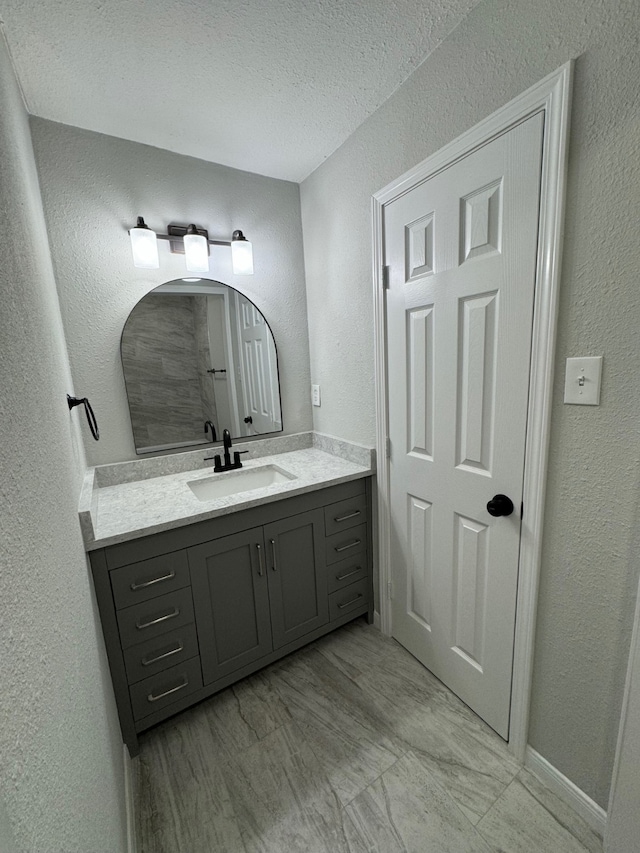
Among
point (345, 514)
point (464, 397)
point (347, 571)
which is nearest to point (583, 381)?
point (464, 397)

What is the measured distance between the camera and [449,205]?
123cm

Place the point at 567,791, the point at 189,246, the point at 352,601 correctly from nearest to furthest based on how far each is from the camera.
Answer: the point at 567,791 → the point at 189,246 → the point at 352,601

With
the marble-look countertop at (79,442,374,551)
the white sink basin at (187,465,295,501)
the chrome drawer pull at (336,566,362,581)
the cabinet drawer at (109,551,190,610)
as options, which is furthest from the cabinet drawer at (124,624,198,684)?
the chrome drawer pull at (336,566,362,581)

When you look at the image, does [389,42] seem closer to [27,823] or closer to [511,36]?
[511,36]

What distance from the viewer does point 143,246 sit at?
1.67 metres

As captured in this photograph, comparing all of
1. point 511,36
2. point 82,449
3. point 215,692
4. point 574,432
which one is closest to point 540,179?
point 511,36

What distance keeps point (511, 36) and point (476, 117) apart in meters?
0.18

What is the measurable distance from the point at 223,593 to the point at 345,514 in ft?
2.13

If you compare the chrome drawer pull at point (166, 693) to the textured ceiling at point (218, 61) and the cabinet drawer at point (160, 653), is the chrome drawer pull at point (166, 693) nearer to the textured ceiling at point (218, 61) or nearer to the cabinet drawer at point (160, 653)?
the cabinet drawer at point (160, 653)

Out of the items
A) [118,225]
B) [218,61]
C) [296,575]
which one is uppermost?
[218,61]

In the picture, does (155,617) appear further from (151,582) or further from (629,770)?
(629,770)

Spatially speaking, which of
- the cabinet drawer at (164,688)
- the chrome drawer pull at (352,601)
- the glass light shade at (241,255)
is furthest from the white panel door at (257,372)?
the cabinet drawer at (164,688)

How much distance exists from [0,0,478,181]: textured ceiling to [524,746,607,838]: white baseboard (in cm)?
→ 239

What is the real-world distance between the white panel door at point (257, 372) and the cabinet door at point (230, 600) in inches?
30.7
